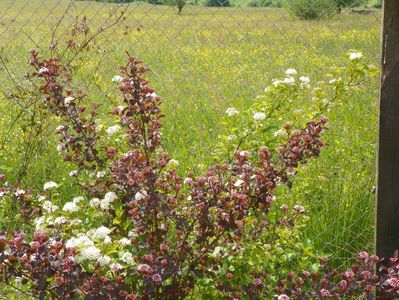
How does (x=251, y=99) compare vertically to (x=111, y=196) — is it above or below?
below

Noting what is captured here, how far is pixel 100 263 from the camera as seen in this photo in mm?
2168

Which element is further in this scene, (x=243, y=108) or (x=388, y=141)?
(x=243, y=108)

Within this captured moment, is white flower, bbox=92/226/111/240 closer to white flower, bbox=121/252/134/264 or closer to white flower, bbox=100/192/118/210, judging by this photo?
white flower, bbox=121/252/134/264

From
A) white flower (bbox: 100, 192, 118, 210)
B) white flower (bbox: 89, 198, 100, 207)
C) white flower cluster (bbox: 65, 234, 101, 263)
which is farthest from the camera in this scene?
white flower (bbox: 89, 198, 100, 207)

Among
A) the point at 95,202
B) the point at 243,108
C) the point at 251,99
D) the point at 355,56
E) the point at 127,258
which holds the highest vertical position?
the point at 355,56

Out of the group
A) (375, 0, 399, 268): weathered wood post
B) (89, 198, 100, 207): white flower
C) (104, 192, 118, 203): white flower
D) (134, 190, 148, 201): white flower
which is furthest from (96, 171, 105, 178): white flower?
(375, 0, 399, 268): weathered wood post

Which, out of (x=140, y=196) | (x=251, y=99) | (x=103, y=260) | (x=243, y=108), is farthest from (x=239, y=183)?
(x=251, y=99)

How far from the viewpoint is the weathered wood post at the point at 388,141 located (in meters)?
2.48

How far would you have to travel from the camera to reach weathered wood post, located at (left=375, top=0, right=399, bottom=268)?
2480 mm

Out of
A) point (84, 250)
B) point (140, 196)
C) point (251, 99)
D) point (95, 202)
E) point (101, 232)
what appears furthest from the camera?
point (251, 99)

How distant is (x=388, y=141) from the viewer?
2590mm

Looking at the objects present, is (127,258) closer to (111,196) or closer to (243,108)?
(111,196)

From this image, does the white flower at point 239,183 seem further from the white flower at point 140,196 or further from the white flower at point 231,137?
the white flower at point 231,137

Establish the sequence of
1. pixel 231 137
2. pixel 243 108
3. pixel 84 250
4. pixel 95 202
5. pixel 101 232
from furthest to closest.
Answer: pixel 243 108
pixel 231 137
pixel 95 202
pixel 101 232
pixel 84 250
